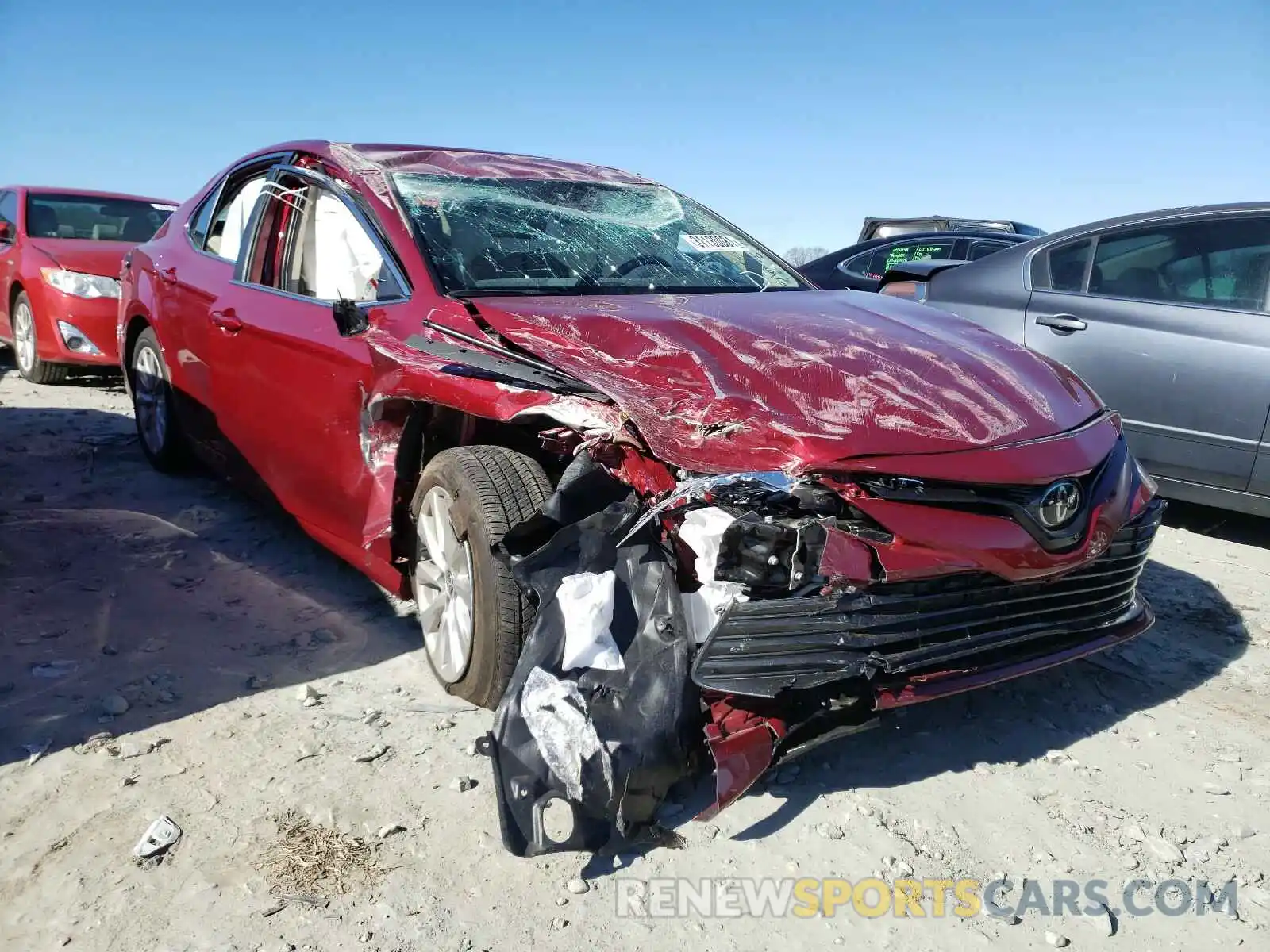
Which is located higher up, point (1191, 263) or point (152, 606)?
point (1191, 263)

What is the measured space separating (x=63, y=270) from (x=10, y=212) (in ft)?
4.67

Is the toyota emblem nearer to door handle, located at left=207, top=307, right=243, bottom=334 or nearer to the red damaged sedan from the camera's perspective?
the red damaged sedan

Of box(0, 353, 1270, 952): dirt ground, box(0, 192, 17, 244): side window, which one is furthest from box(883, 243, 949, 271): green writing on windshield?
box(0, 192, 17, 244): side window

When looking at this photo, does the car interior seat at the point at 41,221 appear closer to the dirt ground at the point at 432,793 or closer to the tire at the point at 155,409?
the tire at the point at 155,409

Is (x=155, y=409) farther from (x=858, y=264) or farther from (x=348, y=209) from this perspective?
(x=858, y=264)

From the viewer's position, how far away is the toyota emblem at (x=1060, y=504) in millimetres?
2487

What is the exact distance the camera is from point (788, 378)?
261 cm

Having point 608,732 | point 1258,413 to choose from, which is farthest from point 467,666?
point 1258,413

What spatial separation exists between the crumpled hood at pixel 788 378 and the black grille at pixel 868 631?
0.33m

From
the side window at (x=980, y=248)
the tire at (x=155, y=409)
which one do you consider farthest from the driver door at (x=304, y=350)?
the side window at (x=980, y=248)

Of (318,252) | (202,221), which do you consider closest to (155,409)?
(202,221)

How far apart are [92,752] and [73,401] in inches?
207

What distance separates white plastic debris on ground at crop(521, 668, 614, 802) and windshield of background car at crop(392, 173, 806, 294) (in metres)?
1.32

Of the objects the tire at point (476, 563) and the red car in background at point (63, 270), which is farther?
the red car in background at point (63, 270)
